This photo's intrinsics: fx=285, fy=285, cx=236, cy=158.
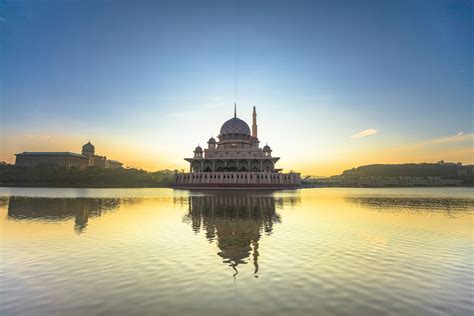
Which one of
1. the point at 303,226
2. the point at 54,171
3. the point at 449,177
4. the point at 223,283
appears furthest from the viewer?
the point at 449,177

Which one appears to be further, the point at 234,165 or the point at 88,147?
the point at 88,147

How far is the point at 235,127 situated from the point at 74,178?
172 feet

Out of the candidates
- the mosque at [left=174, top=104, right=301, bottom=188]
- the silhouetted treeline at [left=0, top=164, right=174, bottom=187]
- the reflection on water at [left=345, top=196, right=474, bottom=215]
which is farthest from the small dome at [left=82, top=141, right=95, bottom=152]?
the reflection on water at [left=345, top=196, right=474, bottom=215]

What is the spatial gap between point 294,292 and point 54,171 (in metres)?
104

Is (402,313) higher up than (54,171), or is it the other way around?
(54,171)

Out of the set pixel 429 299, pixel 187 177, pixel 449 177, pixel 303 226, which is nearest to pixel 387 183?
pixel 449 177

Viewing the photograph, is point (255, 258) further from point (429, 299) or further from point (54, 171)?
point (54, 171)

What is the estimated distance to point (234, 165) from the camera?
8519 centimetres

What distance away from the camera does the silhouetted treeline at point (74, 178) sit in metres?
87.9

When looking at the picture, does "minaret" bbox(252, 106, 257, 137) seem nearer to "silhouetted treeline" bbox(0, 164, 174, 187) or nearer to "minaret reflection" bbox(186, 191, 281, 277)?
"silhouetted treeline" bbox(0, 164, 174, 187)

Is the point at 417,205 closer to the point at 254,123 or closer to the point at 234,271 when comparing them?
the point at 234,271

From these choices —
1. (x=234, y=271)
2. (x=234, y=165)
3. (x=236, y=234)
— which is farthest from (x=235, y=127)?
(x=234, y=271)

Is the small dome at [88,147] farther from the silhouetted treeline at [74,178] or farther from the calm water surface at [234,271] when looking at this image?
the calm water surface at [234,271]

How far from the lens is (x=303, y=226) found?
15891 mm
